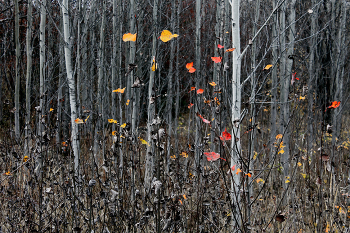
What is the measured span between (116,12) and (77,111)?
6.47ft

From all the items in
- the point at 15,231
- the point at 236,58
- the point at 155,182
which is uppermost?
the point at 236,58

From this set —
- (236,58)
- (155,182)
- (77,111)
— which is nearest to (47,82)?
(77,111)

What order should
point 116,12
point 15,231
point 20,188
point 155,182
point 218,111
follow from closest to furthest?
1. point 155,182
2. point 218,111
3. point 15,231
4. point 20,188
5. point 116,12

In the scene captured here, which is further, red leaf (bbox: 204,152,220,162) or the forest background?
the forest background

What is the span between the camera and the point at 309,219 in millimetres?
3371

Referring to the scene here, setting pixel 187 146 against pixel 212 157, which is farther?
pixel 187 146

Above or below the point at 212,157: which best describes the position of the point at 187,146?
below

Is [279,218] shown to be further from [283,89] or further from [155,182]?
[283,89]

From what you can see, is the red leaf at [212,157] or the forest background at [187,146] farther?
the forest background at [187,146]

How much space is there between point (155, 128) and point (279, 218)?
3.04 ft

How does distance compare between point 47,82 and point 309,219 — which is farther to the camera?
point 47,82

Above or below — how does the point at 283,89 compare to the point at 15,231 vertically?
above

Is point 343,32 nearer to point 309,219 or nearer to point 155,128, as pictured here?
point 309,219

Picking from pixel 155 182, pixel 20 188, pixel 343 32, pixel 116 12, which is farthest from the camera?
pixel 343 32
